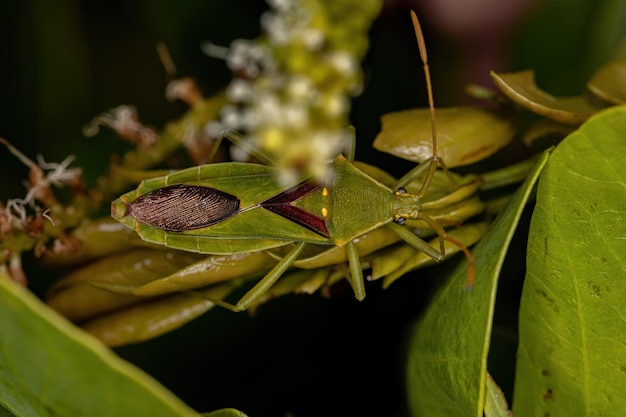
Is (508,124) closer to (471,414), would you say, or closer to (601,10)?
(471,414)

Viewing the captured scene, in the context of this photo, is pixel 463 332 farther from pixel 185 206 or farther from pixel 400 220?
pixel 185 206

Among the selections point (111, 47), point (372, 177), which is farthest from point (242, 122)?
point (111, 47)

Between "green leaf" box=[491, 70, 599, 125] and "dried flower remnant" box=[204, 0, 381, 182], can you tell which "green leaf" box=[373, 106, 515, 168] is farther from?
"dried flower remnant" box=[204, 0, 381, 182]

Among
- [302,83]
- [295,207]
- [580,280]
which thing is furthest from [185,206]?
[580,280]

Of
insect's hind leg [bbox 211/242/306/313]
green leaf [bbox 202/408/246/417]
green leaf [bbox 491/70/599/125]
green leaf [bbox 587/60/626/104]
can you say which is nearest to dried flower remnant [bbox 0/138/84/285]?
insect's hind leg [bbox 211/242/306/313]

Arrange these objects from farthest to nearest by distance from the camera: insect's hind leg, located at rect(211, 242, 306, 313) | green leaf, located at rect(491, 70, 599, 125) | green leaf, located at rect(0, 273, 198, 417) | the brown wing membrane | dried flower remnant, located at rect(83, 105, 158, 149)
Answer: dried flower remnant, located at rect(83, 105, 158, 149) → the brown wing membrane → insect's hind leg, located at rect(211, 242, 306, 313) → green leaf, located at rect(491, 70, 599, 125) → green leaf, located at rect(0, 273, 198, 417)

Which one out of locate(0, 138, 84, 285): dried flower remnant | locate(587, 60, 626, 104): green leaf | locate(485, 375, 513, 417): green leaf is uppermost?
locate(587, 60, 626, 104): green leaf
